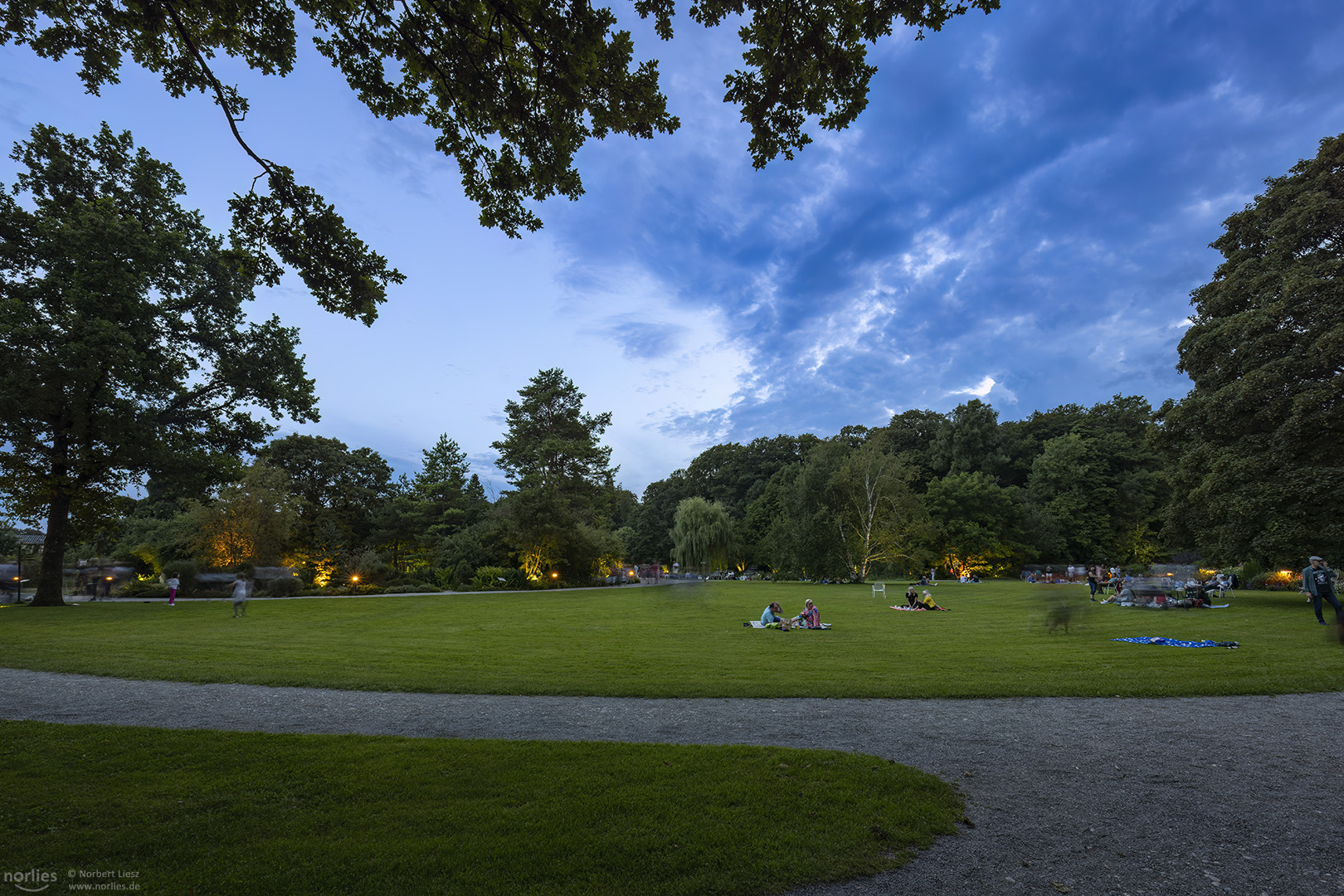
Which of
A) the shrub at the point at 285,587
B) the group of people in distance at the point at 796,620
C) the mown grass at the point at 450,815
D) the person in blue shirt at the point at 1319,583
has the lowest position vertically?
the shrub at the point at 285,587

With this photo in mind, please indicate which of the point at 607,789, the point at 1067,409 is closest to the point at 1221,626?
the point at 607,789

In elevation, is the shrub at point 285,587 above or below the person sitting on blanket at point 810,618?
below

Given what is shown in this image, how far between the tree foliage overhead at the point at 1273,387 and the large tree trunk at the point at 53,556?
4482cm

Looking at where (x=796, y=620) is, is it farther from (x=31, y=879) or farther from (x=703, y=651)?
(x=31, y=879)

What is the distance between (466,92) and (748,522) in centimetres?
7012

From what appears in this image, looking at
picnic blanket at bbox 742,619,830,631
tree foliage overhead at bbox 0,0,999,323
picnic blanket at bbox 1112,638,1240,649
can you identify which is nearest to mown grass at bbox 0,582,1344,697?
picnic blanket at bbox 1112,638,1240,649

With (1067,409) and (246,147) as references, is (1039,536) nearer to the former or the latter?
(1067,409)

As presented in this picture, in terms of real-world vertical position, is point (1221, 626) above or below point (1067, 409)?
below

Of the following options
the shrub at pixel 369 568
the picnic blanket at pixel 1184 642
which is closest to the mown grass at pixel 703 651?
the picnic blanket at pixel 1184 642

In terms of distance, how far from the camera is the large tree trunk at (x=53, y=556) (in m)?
22.5

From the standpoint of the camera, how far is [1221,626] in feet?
51.5

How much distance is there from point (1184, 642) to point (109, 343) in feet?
111

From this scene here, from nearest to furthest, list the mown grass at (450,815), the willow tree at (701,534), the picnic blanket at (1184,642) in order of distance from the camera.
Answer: the mown grass at (450,815) < the picnic blanket at (1184,642) < the willow tree at (701,534)

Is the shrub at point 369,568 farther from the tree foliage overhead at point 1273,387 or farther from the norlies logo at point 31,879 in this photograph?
the tree foliage overhead at point 1273,387
